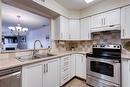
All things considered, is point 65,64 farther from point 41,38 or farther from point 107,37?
point 41,38

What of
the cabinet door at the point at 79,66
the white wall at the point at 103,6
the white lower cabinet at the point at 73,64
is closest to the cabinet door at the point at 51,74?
the white lower cabinet at the point at 73,64

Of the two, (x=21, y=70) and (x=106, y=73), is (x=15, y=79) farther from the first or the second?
(x=106, y=73)

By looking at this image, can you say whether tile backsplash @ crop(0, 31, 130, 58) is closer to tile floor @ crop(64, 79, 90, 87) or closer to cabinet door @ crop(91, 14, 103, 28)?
cabinet door @ crop(91, 14, 103, 28)

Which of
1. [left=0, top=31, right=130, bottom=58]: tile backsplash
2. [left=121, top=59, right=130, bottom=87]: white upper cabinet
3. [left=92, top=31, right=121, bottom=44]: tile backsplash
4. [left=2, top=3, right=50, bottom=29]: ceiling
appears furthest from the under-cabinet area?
[left=2, top=3, right=50, bottom=29]: ceiling

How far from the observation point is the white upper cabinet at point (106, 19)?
238 centimetres

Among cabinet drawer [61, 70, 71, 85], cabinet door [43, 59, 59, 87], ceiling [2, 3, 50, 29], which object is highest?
ceiling [2, 3, 50, 29]

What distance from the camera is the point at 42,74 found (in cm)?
183

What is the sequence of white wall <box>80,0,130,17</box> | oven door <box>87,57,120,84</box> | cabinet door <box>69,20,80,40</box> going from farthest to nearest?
cabinet door <box>69,20,80,40</box> → white wall <box>80,0,130,17</box> → oven door <box>87,57,120,84</box>

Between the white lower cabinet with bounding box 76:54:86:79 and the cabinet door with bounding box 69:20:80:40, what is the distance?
0.71 metres

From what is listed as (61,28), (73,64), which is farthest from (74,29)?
(73,64)

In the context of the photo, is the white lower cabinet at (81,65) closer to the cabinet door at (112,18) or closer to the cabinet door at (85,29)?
the cabinet door at (85,29)

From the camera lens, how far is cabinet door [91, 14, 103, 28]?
2.72 m

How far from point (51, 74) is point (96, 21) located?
6.66ft

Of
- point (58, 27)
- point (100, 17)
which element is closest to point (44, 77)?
point (58, 27)
